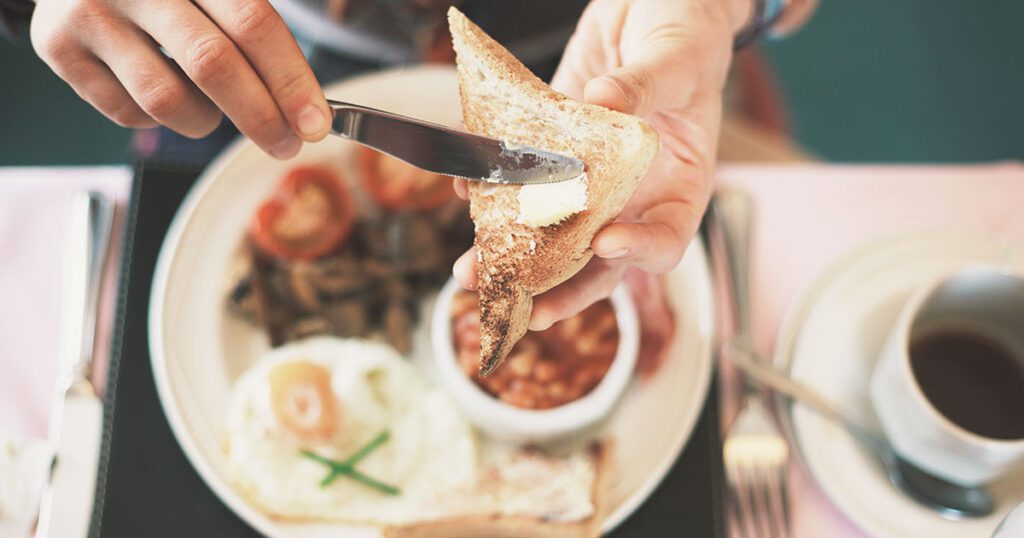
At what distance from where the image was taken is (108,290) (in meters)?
1.45

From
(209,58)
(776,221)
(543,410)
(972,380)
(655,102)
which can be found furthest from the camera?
(776,221)

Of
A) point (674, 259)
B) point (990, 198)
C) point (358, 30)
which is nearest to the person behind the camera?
point (674, 259)

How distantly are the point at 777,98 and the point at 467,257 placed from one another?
4.95 ft

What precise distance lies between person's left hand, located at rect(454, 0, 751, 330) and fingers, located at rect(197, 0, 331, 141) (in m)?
0.24

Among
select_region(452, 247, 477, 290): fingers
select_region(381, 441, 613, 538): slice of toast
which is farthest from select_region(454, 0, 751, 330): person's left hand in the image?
select_region(381, 441, 613, 538): slice of toast

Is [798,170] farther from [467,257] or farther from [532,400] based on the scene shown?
[467,257]

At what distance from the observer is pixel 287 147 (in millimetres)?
1116

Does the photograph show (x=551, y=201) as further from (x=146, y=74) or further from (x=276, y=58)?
(x=146, y=74)

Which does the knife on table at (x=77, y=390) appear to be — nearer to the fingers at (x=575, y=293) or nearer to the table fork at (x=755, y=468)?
the fingers at (x=575, y=293)

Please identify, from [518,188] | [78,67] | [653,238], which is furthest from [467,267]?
[78,67]

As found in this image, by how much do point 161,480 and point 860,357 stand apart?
1.25 metres

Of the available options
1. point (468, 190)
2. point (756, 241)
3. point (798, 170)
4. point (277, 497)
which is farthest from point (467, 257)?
point (798, 170)

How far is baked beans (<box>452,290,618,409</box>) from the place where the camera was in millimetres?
1308

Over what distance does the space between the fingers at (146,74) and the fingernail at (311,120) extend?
179mm
